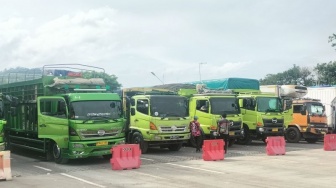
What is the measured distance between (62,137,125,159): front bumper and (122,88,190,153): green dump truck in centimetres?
241

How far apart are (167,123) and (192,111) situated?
3.05 m

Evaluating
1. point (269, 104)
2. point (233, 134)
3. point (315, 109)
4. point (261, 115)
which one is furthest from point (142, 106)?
point (315, 109)

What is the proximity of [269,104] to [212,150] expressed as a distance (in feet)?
22.4

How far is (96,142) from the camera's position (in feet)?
42.6

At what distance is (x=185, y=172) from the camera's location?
11688 mm

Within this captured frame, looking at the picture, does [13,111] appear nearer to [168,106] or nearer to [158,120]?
[158,120]

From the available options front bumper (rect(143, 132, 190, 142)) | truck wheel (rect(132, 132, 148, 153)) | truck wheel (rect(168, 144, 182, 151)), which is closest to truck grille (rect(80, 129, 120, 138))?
front bumper (rect(143, 132, 190, 142))

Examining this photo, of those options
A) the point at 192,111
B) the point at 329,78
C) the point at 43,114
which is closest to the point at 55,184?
the point at 43,114

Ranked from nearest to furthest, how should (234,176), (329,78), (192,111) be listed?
(234,176)
(192,111)
(329,78)

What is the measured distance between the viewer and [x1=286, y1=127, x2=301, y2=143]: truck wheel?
2203 centimetres

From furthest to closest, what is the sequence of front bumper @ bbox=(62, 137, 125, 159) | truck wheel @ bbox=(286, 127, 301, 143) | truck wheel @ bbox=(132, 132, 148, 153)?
truck wheel @ bbox=(286, 127, 301, 143), truck wheel @ bbox=(132, 132, 148, 153), front bumper @ bbox=(62, 137, 125, 159)

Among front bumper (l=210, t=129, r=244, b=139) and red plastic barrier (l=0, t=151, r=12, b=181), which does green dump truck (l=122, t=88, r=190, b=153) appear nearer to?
front bumper (l=210, t=129, r=244, b=139)

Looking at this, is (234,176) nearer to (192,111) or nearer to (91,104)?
(91,104)

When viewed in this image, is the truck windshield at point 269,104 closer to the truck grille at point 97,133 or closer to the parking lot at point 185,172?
the parking lot at point 185,172
